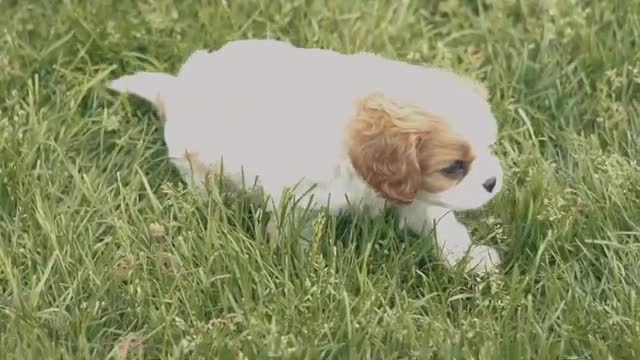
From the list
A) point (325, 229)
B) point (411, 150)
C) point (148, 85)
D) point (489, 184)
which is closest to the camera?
point (411, 150)

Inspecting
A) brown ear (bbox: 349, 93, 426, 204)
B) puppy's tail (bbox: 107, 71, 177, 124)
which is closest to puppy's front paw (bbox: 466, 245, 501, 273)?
brown ear (bbox: 349, 93, 426, 204)

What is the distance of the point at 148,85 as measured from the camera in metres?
3.72

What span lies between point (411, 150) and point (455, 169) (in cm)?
13

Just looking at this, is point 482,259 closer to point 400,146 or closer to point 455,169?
point 455,169

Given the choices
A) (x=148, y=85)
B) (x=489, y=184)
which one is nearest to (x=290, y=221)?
(x=489, y=184)

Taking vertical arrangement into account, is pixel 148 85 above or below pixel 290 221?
above

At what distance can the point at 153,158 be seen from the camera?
12.0 ft

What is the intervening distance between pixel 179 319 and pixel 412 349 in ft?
1.83

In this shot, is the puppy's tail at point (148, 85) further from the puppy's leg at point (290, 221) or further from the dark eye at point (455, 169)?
the dark eye at point (455, 169)

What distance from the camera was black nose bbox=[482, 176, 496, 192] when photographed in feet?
10.0

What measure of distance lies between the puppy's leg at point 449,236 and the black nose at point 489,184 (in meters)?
0.18

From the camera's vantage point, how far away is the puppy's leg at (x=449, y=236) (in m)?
3.23

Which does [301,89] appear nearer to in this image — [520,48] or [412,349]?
[412,349]

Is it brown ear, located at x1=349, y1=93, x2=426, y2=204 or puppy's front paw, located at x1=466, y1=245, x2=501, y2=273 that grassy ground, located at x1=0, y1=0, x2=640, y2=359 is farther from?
brown ear, located at x1=349, y1=93, x2=426, y2=204
